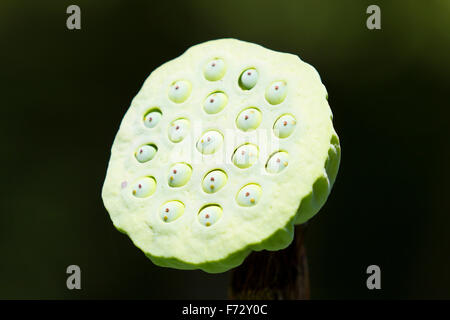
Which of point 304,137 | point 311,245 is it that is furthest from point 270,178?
point 311,245

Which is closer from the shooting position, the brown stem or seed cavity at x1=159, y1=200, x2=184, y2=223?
seed cavity at x1=159, y1=200, x2=184, y2=223

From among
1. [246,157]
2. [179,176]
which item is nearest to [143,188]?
[179,176]

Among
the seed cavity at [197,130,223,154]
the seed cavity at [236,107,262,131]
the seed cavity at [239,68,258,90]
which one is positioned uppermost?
the seed cavity at [239,68,258,90]

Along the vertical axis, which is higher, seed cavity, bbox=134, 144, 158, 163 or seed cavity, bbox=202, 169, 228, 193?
seed cavity, bbox=134, 144, 158, 163

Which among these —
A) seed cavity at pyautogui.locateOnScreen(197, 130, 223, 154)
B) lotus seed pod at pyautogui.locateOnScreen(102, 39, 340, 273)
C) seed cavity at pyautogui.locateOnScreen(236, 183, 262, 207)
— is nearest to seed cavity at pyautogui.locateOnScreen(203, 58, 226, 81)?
lotus seed pod at pyautogui.locateOnScreen(102, 39, 340, 273)

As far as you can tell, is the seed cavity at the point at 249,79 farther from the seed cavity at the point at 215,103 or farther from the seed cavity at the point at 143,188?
the seed cavity at the point at 143,188

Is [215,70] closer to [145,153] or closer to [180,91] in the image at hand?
[180,91]

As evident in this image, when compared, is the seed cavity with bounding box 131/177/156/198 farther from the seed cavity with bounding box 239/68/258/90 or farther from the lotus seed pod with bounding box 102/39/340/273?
the seed cavity with bounding box 239/68/258/90
